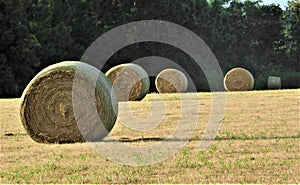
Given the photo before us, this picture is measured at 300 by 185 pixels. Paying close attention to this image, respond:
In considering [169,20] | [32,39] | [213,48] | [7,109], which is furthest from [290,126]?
[213,48]

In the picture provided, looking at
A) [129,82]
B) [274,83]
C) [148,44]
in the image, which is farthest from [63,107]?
[148,44]

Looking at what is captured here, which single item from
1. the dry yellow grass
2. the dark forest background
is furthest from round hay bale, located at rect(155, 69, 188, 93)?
the dry yellow grass

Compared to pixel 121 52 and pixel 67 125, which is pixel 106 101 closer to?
pixel 67 125

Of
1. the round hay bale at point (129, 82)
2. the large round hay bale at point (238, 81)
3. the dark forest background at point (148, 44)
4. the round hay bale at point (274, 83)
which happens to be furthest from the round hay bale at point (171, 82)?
the round hay bale at point (274, 83)

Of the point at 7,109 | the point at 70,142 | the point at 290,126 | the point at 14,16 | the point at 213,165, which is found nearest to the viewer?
the point at 213,165

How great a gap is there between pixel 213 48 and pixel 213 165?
44.0m

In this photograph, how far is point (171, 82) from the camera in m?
32.1

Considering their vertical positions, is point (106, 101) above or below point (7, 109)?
above

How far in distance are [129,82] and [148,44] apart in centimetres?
2217

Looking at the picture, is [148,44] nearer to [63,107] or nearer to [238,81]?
[238,81]

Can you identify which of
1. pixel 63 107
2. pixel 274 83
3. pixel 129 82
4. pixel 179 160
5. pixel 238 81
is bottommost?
pixel 274 83

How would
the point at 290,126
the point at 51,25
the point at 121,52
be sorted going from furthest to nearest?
the point at 121,52 → the point at 51,25 → the point at 290,126

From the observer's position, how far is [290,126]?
12.2 meters

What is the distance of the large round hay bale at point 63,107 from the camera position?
34.0 ft
